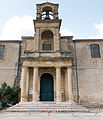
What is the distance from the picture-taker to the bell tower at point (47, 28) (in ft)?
47.9

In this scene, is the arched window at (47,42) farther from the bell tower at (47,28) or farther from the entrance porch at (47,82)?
the entrance porch at (47,82)

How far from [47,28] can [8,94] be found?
30.2 feet

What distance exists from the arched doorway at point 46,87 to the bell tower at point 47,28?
3.27 m

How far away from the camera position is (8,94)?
531 inches

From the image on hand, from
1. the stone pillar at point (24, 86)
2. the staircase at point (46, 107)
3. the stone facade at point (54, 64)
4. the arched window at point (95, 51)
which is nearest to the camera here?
the staircase at point (46, 107)

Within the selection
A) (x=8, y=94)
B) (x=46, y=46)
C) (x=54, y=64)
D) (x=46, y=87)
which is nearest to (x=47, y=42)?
(x=46, y=46)

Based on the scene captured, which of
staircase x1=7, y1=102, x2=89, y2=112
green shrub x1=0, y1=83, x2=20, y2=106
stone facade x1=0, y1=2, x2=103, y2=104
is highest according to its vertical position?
stone facade x1=0, y1=2, x2=103, y2=104

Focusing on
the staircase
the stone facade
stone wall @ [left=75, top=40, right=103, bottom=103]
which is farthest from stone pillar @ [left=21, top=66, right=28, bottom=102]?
stone wall @ [left=75, top=40, right=103, bottom=103]

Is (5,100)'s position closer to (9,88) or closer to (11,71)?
(9,88)

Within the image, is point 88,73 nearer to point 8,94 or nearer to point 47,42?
point 47,42

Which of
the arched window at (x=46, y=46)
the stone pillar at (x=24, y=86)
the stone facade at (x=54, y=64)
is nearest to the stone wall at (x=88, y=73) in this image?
the stone facade at (x=54, y=64)

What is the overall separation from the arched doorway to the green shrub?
281 cm

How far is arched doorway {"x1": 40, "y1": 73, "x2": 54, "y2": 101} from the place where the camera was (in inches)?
534

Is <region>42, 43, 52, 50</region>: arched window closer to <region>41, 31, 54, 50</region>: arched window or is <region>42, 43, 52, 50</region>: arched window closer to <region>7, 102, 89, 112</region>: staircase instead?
<region>41, 31, 54, 50</region>: arched window
